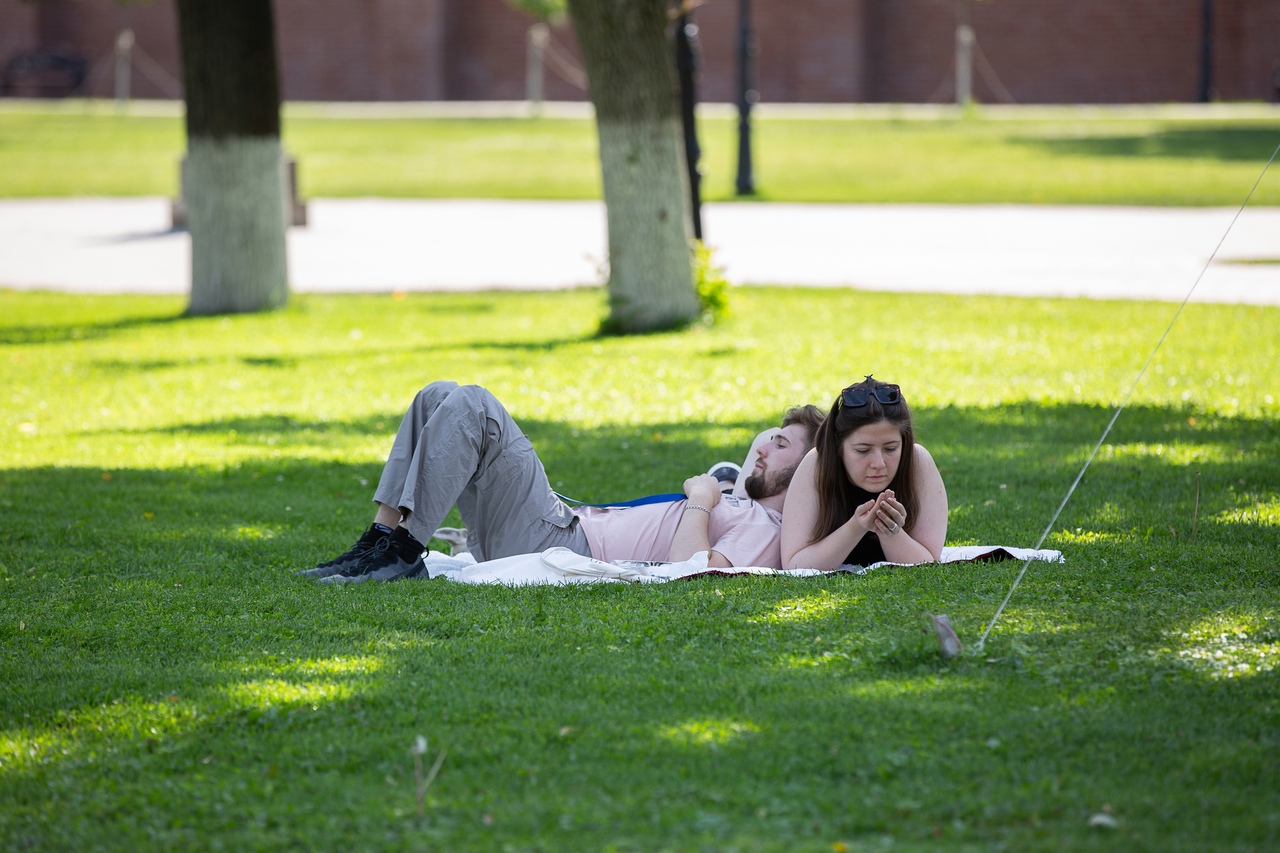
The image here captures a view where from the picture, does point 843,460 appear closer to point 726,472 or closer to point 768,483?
point 768,483

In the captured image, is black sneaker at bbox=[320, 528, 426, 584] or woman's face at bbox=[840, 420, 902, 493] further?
black sneaker at bbox=[320, 528, 426, 584]

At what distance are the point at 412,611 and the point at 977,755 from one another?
1.96 meters

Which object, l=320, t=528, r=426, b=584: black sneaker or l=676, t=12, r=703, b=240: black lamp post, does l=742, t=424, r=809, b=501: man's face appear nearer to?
l=320, t=528, r=426, b=584: black sneaker

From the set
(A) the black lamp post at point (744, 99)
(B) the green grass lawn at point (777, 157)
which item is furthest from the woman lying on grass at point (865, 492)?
(A) the black lamp post at point (744, 99)

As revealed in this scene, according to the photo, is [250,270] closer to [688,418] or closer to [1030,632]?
[688,418]

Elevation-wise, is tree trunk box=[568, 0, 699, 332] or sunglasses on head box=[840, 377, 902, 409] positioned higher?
tree trunk box=[568, 0, 699, 332]

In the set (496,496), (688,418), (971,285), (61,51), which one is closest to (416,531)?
(496,496)

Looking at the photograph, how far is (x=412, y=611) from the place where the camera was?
4.49 meters

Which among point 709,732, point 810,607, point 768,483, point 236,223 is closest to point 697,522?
point 768,483

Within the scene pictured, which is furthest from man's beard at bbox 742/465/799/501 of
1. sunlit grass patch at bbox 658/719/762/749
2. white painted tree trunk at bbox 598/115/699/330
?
white painted tree trunk at bbox 598/115/699/330

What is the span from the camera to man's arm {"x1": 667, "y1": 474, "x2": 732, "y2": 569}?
15.7 ft

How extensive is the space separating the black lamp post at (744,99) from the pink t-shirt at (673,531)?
1666 centimetres

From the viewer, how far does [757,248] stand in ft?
54.3

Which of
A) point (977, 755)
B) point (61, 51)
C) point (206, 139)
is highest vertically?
point (61, 51)
